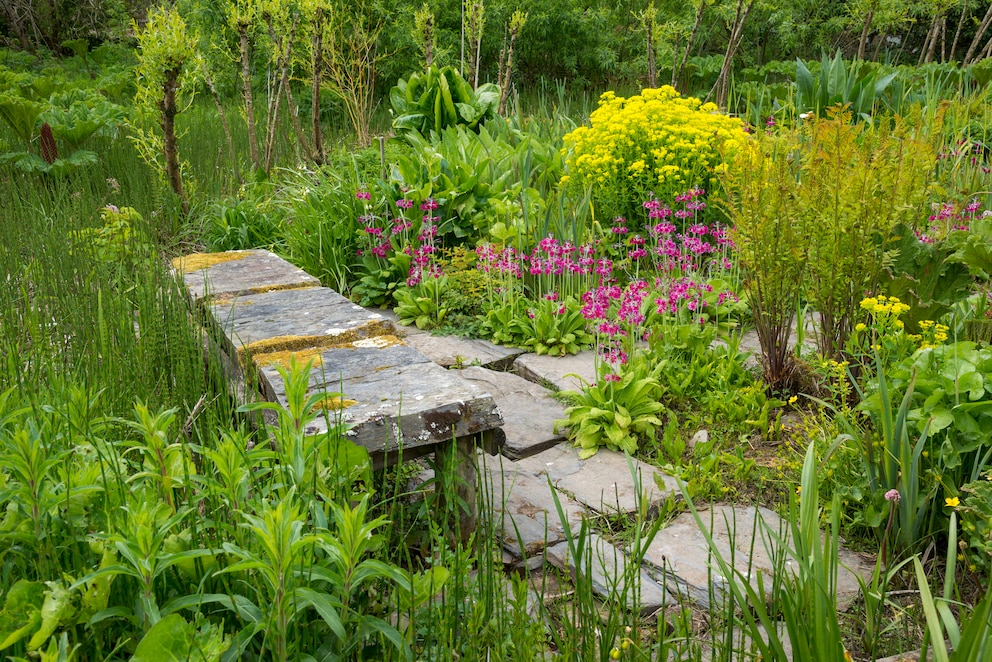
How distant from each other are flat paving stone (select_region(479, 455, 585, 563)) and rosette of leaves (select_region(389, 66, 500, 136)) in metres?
3.95

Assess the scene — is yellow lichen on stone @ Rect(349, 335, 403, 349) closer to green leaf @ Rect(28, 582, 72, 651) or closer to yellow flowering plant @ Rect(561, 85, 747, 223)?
green leaf @ Rect(28, 582, 72, 651)

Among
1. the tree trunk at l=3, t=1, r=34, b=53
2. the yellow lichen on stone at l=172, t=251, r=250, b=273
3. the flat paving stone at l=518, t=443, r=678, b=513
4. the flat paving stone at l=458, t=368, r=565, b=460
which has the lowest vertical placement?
the flat paving stone at l=518, t=443, r=678, b=513

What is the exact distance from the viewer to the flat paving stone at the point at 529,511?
245 cm

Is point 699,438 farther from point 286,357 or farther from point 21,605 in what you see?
point 21,605

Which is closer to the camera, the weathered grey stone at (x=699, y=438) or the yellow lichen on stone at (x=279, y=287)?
the weathered grey stone at (x=699, y=438)

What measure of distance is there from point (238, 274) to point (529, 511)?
1.92 meters

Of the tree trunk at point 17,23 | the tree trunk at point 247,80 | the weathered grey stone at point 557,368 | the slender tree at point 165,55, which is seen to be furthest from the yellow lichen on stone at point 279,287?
the tree trunk at point 17,23

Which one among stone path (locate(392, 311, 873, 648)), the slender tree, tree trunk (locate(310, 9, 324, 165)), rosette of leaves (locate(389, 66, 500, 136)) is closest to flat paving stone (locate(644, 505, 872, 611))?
stone path (locate(392, 311, 873, 648))

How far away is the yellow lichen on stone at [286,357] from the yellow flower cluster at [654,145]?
262 centimetres

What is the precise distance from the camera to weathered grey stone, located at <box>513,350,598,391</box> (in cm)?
371

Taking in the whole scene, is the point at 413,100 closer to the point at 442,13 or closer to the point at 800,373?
the point at 800,373

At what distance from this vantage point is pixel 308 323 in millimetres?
3004

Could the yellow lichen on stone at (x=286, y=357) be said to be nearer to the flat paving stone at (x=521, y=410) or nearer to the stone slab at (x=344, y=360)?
the stone slab at (x=344, y=360)

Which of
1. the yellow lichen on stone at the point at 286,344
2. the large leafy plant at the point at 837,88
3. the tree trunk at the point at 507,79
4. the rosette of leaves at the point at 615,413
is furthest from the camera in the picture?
the tree trunk at the point at 507,79
